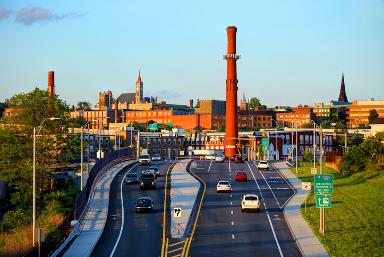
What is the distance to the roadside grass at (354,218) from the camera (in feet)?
143

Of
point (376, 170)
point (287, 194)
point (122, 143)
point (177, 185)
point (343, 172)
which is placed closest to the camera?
point (287, 194)

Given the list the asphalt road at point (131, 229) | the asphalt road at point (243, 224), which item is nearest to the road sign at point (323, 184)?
the asphalt road at point (243, 224)

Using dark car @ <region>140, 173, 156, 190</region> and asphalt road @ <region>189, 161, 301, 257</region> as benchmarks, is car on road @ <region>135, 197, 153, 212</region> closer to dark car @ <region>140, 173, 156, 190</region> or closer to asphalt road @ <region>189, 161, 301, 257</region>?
asphalt road @ <region>189, 161, 301, 257</region>

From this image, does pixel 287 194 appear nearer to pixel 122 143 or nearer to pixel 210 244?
pixel 210 244

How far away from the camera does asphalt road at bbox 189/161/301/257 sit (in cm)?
4431

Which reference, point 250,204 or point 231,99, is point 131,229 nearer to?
point 250,204

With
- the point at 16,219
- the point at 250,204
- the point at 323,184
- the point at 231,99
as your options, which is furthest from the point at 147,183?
the point at 231,99

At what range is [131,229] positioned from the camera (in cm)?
5303

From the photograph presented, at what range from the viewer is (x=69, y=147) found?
252 feet

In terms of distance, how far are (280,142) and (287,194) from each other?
100m

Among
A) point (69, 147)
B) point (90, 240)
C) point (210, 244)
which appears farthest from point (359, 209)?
point (69, 147)

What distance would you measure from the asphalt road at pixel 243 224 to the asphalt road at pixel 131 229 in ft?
9.97

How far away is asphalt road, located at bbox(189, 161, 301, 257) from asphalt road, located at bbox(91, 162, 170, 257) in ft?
9.97

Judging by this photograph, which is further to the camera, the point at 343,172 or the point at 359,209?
the point at 343,172
